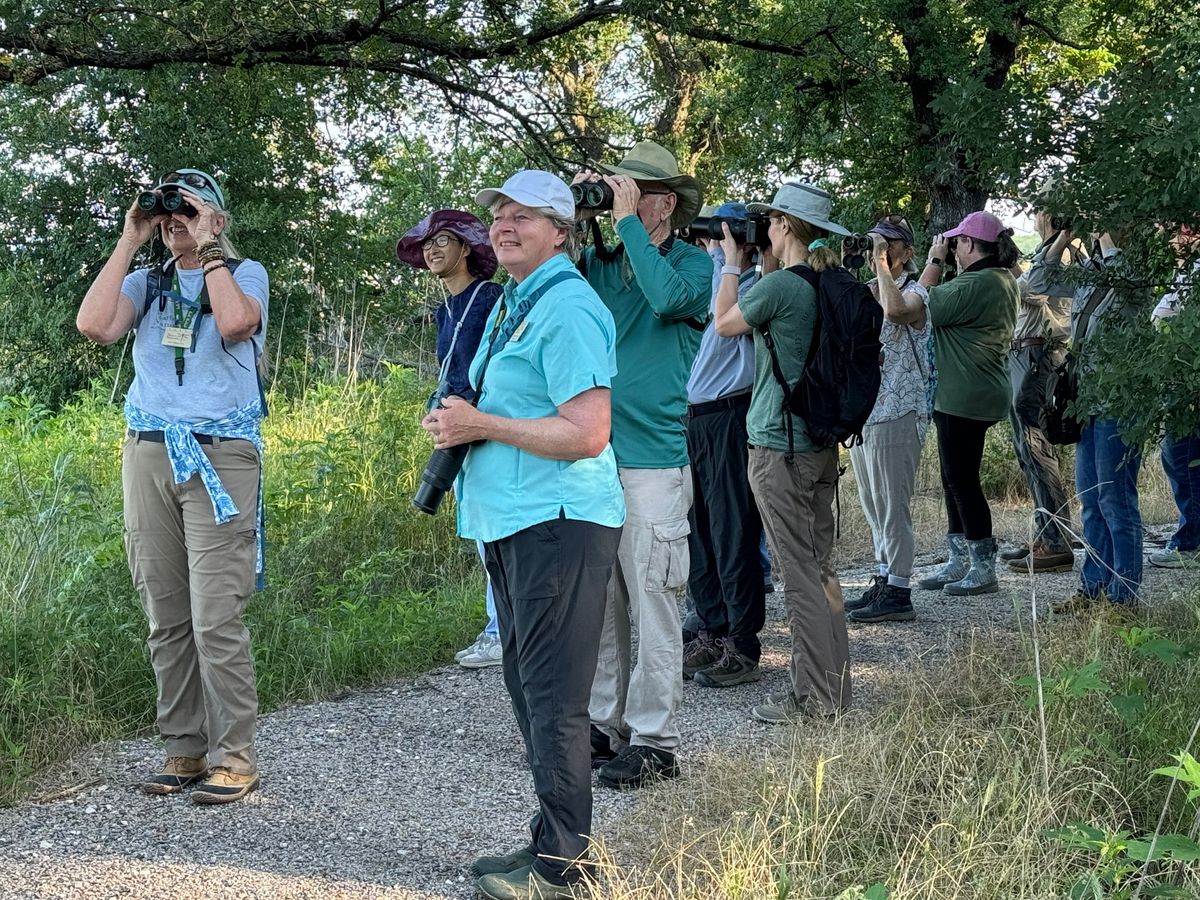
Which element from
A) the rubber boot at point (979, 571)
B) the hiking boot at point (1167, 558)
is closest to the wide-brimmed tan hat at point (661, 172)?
the rubber boot at point (979, 571)

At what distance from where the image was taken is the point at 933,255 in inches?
288

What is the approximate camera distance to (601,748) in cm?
459

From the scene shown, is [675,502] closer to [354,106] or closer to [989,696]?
[989,696]

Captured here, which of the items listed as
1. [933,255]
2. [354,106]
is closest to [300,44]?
[354,106]

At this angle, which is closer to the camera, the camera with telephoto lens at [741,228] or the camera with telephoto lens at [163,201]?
the camera with telephoto lens at [163,201]

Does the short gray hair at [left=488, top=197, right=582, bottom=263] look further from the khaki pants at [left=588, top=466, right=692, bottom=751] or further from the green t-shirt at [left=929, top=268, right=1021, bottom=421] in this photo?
the green t-shirt at [left=929, top=268, right=1021, bottom=421]

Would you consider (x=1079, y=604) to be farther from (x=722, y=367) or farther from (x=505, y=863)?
(x=505, y=863)

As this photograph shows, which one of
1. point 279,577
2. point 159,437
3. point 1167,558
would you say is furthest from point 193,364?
point 1167,558

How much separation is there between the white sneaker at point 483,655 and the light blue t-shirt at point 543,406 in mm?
2691

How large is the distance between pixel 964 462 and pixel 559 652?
4528mm

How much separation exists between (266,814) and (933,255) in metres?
4.88

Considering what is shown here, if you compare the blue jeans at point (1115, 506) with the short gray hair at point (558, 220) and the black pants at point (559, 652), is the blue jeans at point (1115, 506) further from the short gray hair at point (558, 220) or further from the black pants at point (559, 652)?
the black pants at point (559, 652)

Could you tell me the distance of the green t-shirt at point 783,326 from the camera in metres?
4.88

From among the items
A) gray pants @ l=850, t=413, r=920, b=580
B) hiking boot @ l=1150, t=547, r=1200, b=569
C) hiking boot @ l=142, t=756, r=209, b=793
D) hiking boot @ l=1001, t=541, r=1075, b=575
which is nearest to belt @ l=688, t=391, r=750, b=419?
gray pants @ l=850, t=413, r=920, b=580
